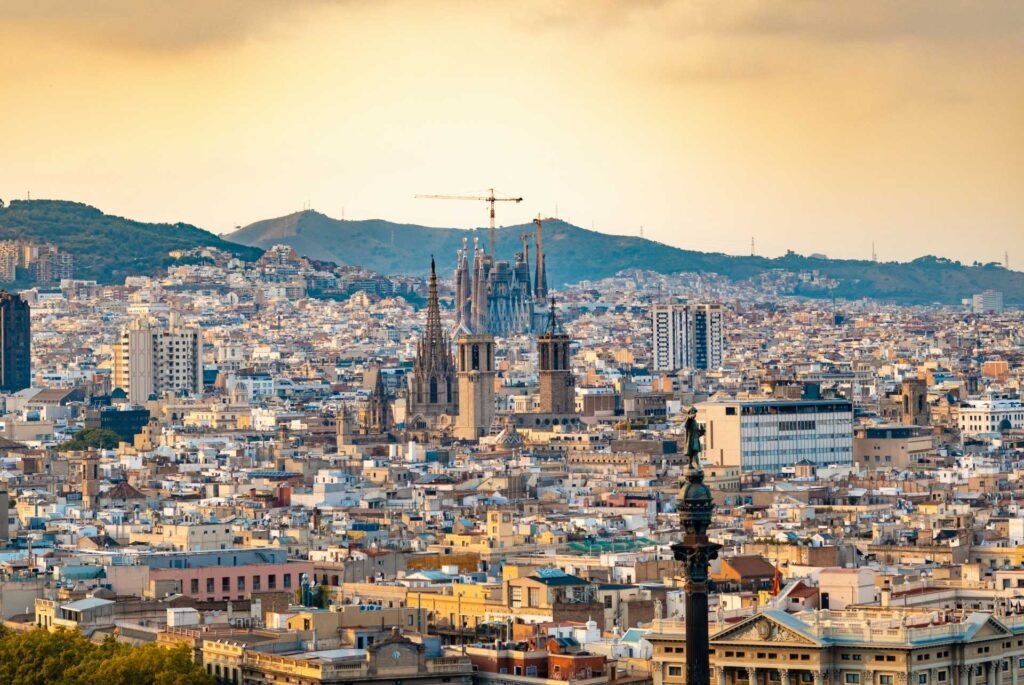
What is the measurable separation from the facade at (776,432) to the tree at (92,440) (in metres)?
31.5

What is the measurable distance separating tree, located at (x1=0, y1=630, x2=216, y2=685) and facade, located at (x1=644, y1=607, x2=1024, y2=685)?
9814mm

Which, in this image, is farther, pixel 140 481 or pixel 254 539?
pixel 140 481

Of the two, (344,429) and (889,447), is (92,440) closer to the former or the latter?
(344,429)

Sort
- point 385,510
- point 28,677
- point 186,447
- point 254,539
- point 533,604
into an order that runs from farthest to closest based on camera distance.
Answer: point 186,447, point 385,510, point 254,539, point 533,604, point 28,677

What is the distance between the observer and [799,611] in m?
58.8

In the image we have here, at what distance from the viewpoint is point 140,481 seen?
486 feet

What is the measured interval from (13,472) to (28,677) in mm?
92281

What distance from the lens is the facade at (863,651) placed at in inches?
2146

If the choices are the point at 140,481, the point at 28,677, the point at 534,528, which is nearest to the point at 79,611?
the point at 28,677

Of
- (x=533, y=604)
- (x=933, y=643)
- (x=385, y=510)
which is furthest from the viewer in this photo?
(x=385, y=510)

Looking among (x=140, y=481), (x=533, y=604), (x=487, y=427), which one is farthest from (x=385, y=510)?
(x=487, y=427)

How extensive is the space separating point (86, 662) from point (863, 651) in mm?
14931

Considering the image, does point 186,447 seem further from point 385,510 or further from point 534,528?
point 534,528

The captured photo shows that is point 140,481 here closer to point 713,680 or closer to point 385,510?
point 385,510
